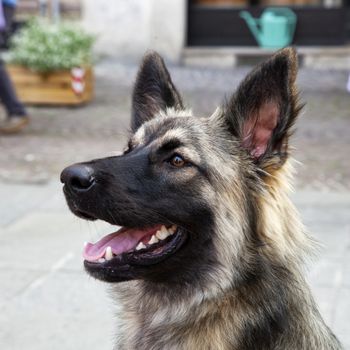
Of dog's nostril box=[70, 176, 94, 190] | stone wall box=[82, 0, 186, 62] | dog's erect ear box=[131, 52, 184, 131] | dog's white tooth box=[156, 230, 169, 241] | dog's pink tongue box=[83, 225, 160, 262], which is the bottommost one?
stone wall box=[82, 0, 186, 62]

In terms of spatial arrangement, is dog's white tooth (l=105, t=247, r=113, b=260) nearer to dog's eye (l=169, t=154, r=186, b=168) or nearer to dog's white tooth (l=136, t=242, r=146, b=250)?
dog's white tooth (l=136, t=242, r=146, b=250)

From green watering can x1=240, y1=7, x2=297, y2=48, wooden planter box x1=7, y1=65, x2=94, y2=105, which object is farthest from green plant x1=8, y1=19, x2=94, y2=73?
green watering can x1=240, y1=7, x2=297, y2=48

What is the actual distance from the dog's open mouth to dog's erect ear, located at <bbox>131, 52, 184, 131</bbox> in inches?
27.7

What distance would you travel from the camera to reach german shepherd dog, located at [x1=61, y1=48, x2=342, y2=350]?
3023mm

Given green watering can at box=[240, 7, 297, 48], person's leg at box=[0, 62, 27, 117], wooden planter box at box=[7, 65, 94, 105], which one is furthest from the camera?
green watering can at box=[240, 7, 297, 48]

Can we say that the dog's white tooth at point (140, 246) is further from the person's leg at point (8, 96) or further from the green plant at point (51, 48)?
the green plant at point (51, 48)

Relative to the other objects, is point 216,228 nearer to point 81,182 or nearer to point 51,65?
point 81,182

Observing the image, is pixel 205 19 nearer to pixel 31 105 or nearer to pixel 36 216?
pixel 31 105

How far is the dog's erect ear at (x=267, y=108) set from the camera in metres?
2.98

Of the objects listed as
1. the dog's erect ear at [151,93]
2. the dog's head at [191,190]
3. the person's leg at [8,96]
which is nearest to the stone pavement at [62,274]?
the dog's head at [191,190]

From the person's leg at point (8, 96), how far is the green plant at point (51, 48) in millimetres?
1679

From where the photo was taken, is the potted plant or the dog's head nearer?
the dog's head

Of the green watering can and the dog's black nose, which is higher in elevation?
the dog's black nose

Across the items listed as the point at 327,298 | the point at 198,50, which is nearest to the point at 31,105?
the point at 198,50
